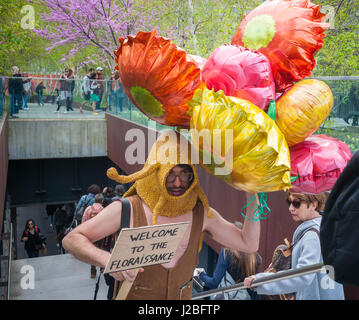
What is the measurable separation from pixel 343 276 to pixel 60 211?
9813mm

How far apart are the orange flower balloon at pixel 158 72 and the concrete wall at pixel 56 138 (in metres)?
9.88

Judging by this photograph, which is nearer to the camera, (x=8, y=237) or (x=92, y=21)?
(x=8, y=237)

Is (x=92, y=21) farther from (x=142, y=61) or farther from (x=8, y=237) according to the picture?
(x=142, y=61)

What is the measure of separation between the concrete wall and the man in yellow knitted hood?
376 inches

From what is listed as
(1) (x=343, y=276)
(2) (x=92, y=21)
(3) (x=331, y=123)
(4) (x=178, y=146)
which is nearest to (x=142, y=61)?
(4) (x=178, y=146)

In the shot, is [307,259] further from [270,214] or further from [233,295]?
[270,214]

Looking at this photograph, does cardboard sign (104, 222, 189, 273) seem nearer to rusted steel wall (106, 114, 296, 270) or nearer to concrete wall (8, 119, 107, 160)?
rusted steel wall (106, 114, 296, 270)

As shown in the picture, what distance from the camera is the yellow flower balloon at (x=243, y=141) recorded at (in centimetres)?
156

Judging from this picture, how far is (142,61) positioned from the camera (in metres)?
1.78

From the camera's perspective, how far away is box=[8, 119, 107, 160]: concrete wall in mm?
11055

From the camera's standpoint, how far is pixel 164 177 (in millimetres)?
2082

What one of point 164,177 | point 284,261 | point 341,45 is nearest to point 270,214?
point 284,261

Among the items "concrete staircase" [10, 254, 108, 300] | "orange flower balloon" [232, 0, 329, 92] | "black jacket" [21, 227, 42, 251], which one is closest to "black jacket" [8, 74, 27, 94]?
"black jacket" [21, 227, 42, 251]

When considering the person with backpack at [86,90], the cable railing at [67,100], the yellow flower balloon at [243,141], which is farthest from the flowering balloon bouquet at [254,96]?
the person with backpack at [86,90]
